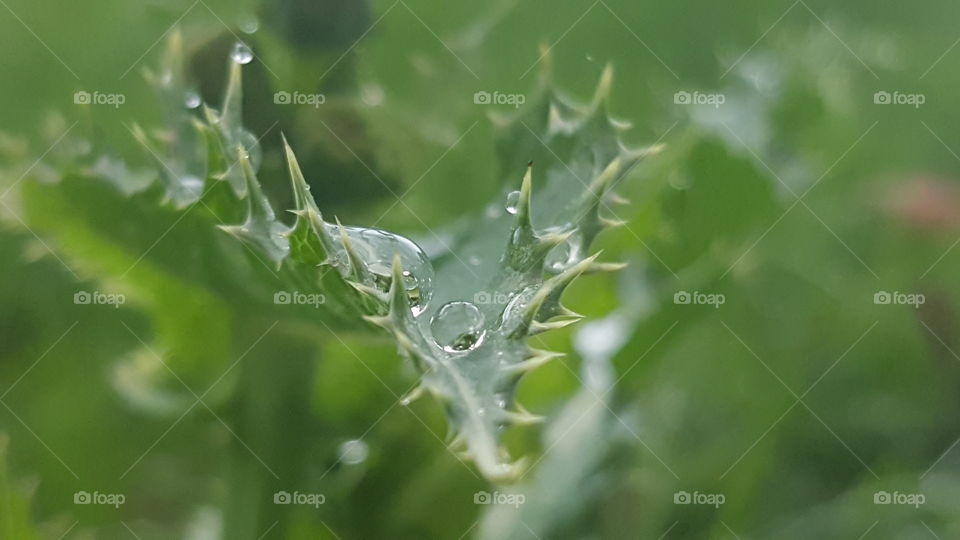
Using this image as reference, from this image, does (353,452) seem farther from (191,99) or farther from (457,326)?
(191,99)

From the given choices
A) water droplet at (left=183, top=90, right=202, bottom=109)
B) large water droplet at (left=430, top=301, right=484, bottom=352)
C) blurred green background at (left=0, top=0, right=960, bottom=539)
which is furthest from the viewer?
water droplet at (left=183, top=90, right=202, bottom=109)

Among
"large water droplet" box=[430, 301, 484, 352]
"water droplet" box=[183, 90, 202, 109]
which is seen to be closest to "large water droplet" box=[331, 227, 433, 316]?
"large water droplet" box=[430, 301, 484, 352]

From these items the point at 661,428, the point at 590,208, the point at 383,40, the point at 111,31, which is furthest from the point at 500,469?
the point at 111,31

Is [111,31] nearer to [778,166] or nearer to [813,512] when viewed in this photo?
[778,166]

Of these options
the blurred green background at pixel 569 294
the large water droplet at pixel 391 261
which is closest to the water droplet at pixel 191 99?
the blurred green background at pixel 569 294

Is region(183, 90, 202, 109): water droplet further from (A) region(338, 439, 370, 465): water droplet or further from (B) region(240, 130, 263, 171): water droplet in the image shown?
(A) region(338, 439, 370, 465): water droplet
